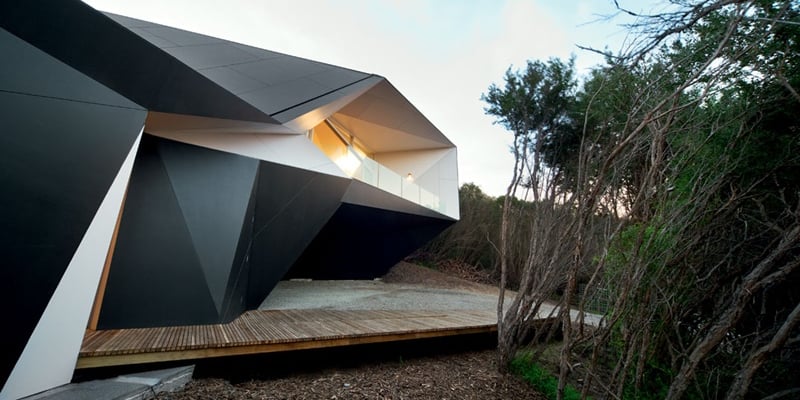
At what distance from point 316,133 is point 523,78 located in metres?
5.22

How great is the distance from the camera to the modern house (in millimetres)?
2195

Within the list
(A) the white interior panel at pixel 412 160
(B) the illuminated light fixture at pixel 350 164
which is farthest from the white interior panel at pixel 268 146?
(A) the white interior panel at pixel 412 160

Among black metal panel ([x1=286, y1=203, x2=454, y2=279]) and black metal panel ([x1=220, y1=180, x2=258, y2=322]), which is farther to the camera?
black metal panel ([x1=286, y1=203, x2=454, y2=279])

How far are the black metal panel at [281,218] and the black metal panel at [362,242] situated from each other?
151 centimetres

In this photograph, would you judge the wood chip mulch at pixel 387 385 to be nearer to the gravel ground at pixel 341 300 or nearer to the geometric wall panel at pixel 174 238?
the geometric wall panel at pixel 174 238

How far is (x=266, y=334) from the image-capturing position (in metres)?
3.39

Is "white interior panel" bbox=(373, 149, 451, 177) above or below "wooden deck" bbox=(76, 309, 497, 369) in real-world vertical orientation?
above

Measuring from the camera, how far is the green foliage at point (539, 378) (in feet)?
11.1

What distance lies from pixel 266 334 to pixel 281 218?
2.31 meters

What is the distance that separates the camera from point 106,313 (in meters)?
3.37

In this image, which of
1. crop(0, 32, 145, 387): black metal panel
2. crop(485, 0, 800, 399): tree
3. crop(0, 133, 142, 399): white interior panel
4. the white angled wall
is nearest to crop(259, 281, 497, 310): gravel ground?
crop(0, 133, 142, 399): white interior panel

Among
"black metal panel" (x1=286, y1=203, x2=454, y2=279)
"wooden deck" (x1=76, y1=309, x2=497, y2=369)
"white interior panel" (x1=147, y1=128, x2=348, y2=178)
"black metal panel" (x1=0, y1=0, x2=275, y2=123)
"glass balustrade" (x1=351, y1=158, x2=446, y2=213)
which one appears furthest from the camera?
"black metal panel" (x1=286, y1=203, x2=454, y2=279)

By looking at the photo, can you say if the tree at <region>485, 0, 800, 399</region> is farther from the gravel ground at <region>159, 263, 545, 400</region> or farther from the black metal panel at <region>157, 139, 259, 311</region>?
the black metal panel at <region>157, 139, 259, 311</region>

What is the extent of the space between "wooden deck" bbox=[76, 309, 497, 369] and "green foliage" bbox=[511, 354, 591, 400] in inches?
36.7
